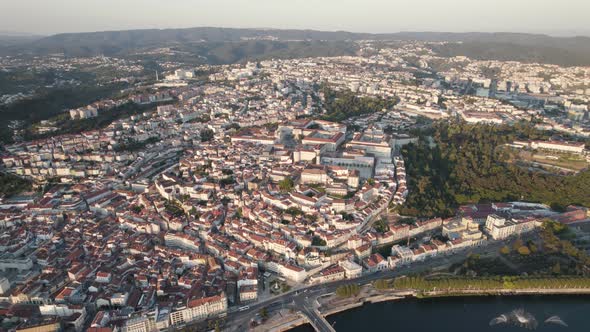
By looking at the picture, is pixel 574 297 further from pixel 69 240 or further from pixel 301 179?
pixel 69 240

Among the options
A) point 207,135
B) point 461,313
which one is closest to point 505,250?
point 461,313

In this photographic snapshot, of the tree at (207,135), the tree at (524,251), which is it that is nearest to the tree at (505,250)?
the tree at (524,251)

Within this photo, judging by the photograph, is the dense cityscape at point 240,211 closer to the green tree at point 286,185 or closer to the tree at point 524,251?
the tree at point 524,251

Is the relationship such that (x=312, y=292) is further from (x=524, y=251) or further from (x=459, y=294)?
(x=524, y=251)

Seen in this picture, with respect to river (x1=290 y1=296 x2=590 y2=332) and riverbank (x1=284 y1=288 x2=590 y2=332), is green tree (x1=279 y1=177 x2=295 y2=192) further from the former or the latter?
river (x1=290 y1=296 x2=590 y2=332)

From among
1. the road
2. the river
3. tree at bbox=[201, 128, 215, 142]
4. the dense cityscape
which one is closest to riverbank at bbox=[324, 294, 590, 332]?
the river

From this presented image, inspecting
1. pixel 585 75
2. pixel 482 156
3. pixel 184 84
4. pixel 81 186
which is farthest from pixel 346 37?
pixel 81 186
